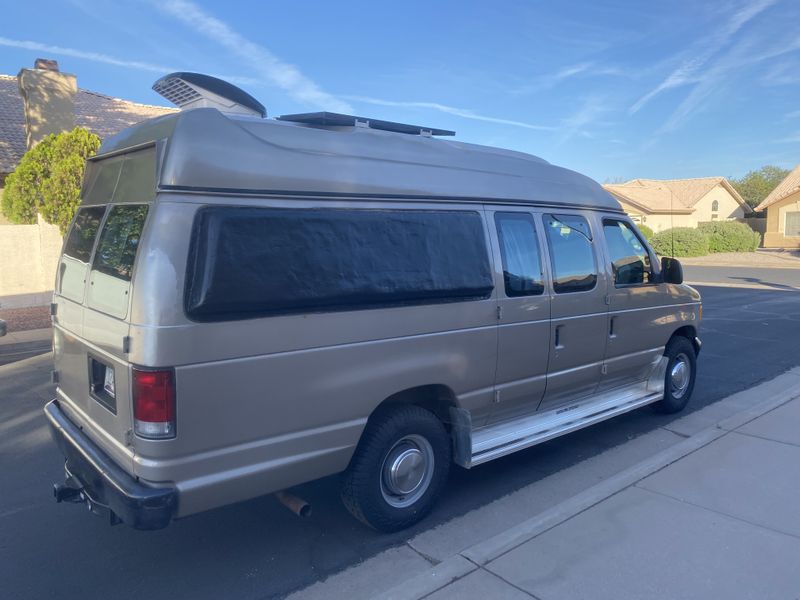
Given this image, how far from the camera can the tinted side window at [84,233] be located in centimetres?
400

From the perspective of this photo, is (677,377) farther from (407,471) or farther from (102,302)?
(102,302)

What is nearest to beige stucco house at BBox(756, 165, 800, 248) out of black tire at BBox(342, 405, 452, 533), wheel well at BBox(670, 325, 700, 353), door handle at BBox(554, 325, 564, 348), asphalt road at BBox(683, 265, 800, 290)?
asphalt road at BBox(683, 265, 800, 290)

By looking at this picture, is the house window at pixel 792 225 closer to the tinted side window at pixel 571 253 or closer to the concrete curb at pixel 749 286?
the concrete curb at pixel 749 286

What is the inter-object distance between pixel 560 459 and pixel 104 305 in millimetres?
3766

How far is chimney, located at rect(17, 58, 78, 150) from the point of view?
15.4 m

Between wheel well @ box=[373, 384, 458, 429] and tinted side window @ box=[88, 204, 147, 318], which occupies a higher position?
tinted side window @ box=[88, 204, 147, 318]

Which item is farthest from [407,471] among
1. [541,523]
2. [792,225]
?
[792,225]

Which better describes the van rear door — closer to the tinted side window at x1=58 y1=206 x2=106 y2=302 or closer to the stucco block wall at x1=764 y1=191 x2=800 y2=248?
the tinted side window at x1=58 y1=206 x2=106 y2=302

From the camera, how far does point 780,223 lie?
148ft

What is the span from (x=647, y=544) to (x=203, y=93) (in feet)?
13.1

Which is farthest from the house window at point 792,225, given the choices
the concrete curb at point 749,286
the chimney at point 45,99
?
the chimney at point 45,99

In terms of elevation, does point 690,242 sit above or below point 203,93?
below

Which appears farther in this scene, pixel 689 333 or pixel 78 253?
pixel 689 333

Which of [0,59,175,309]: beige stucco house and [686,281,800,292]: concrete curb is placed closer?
[0,59,175,309]: beige stucco house
